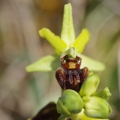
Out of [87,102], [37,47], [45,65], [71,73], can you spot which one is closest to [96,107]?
[87,102]

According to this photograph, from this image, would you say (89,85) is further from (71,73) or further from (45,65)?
(45,65)

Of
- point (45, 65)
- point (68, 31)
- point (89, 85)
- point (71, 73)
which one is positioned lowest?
point (89, 85)

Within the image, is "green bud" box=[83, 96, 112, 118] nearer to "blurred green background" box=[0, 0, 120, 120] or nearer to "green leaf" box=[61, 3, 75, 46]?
"green leaf" box=[61, 3, 75, 46]

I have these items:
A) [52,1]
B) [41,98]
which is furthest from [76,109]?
[52,1]

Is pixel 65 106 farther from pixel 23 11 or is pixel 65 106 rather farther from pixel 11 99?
pixel 23 11

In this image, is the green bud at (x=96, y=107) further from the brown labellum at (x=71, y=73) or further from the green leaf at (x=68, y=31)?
the green leaf at (x=68, y=31)

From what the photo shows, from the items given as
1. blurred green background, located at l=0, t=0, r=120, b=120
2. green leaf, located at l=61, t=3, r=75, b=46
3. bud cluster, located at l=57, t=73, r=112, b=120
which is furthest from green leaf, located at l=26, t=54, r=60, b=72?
blurred green background, located at l=0, t=0, r=120, b=120
